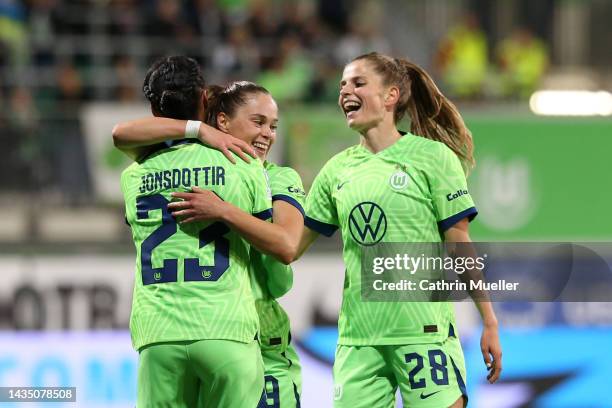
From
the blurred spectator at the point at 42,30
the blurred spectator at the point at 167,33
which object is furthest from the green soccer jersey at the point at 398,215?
the blurred spectator at the point at 167,33

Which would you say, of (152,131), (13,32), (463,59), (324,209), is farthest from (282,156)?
(152,131)

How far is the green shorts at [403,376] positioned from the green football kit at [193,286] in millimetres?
575

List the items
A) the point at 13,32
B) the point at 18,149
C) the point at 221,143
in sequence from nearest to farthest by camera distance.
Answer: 1. the point at 221,143
2. the point at 18,149
3. the point at 13,32

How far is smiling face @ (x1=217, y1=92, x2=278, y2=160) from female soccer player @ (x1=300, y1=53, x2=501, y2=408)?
313mm

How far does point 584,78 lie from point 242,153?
534 inches

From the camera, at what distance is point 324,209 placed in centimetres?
470

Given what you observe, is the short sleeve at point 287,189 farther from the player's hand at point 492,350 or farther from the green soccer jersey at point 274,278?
the player's hand at point 492,350

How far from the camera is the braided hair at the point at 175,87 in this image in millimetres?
3988

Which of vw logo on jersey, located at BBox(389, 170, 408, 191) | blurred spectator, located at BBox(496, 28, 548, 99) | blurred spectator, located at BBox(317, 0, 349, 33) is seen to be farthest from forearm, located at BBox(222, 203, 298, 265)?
blurred spectator, located at BBox(317, 0, 349, 33)

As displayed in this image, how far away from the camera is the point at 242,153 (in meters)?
4.02

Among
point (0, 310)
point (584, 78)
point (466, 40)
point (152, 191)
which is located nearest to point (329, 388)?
point (0, 310)

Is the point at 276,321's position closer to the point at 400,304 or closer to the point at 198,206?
the point at 400,304

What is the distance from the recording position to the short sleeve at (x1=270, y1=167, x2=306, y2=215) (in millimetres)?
4277

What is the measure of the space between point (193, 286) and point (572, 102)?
32.7ft
